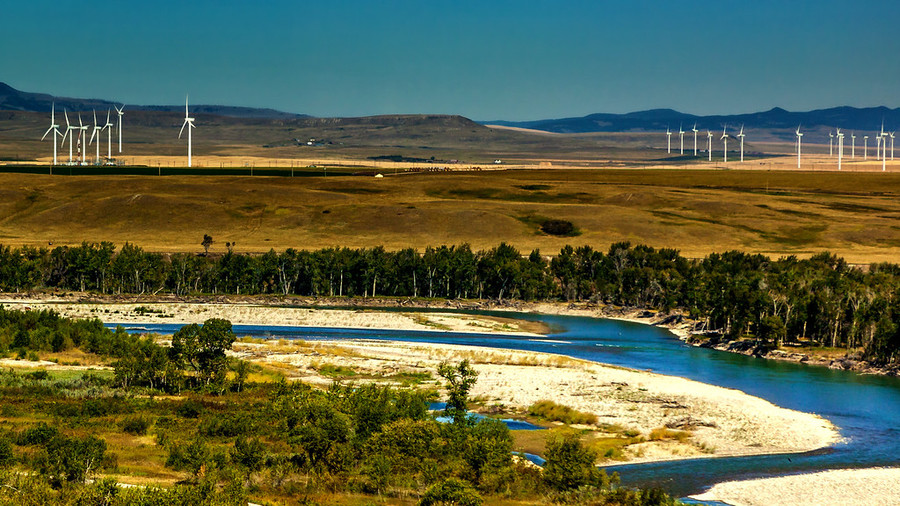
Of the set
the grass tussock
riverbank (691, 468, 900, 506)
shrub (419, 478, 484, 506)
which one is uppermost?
shrub (419, 478, 484, 506)

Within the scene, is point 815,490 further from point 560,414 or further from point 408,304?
point 408,304

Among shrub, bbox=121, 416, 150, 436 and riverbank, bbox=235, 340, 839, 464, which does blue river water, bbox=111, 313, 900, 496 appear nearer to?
riverbank, bbox=235, 340, 839, 464

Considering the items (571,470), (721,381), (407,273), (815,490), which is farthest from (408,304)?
(571,470)

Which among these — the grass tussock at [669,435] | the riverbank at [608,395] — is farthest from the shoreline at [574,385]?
the grass tussock at [669,435]

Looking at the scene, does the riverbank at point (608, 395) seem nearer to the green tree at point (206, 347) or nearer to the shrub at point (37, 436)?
the green tree at point (206, 347)

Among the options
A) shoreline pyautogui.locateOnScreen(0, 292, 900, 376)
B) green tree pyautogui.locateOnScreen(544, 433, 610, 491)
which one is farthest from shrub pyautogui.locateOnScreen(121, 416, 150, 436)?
shoreline pyautogui.locateOnScreen(0, 292, 900, 376)

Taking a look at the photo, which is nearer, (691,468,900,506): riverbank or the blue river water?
(691,468,900,506): riverbank
